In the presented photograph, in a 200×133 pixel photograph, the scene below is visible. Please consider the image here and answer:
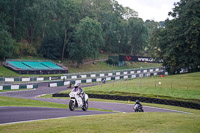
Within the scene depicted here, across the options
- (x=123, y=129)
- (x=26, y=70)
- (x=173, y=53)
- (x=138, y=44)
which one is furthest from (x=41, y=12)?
(x=123, y=129)

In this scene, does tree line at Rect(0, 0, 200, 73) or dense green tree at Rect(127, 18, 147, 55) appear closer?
tree line at Rect(0, 0, 200, 73)

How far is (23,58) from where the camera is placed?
7750 cm

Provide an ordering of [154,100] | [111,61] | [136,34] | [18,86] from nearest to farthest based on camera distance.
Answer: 1. [154,100]
2. [18,86]
3. [111,61]
4. [136,34]

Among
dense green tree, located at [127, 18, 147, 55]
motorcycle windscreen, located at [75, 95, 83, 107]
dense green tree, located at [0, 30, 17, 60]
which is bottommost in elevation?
motorcycle windscreen, located at [75, 95, 83, 107]

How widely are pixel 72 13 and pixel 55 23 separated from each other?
6.48 meters

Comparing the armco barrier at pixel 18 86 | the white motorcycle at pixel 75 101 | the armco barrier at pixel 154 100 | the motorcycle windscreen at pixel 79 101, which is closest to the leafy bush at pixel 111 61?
the armco barrier at pixel 18 86

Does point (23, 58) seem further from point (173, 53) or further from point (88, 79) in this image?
point (173, 53)

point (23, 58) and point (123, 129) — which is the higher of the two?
point (23, 58)

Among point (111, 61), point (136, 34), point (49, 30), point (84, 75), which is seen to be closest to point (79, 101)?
point (84, 75)

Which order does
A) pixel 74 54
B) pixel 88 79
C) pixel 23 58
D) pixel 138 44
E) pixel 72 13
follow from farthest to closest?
pixel 138 44, pixel 72 13, pixel 74 54, pixel 23 58, pixel 88 79

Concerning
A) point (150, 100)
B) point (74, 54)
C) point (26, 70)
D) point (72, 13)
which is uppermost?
point (72, 13)

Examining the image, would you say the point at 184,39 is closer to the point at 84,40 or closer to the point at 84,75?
the point at 84,75

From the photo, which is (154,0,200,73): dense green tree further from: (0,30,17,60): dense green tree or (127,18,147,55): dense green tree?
(127,18,147,55): dense green tree

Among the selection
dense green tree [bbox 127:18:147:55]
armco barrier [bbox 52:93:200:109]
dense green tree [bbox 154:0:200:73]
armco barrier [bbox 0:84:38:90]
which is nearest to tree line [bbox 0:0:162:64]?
dense green tree [bbox 127:18:147:55]
